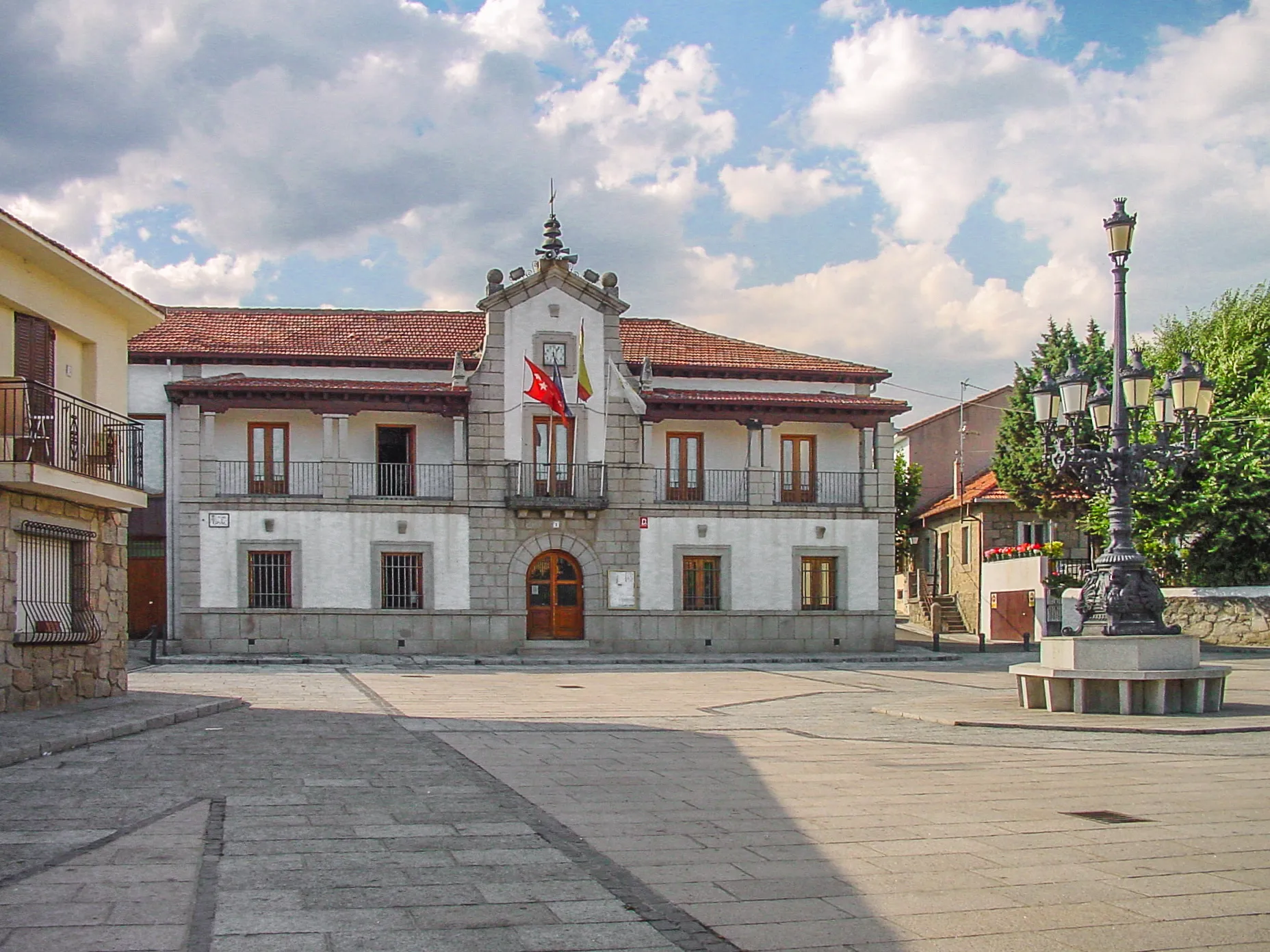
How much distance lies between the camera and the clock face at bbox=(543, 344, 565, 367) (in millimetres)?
32938

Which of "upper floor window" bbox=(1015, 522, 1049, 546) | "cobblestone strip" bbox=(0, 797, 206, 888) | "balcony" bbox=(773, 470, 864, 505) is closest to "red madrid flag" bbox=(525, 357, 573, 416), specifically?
"balcony" bbox=(773, 470, 864, 505)


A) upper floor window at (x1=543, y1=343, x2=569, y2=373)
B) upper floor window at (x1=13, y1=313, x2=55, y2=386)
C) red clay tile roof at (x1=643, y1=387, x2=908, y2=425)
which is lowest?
upper floor window at (x1=13, y1=313, x2=55, y2=386)

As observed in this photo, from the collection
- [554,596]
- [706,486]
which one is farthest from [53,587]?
[706,486]

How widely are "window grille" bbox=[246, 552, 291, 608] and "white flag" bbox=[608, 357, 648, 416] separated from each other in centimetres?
888

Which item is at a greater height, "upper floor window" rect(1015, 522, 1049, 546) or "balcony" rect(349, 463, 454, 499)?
"balcony" rect(349, 463, 454, 499)

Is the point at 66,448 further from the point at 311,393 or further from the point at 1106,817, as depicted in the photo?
the point at 311,393

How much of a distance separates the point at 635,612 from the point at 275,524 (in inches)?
352

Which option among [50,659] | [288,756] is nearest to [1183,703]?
[288,756]

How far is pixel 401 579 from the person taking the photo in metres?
31.8

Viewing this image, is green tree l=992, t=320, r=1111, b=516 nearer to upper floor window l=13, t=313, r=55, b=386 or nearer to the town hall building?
the town hall building

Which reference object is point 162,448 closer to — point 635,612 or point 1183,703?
point 635,612

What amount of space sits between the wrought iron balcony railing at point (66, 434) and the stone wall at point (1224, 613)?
2374 centimetres

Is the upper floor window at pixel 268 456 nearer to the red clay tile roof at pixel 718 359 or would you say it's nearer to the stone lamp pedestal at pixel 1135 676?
the red clay tile roof at pixel 718 359

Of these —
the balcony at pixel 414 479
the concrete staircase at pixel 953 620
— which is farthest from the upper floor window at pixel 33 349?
the concrete staircase at pixel 953 620
